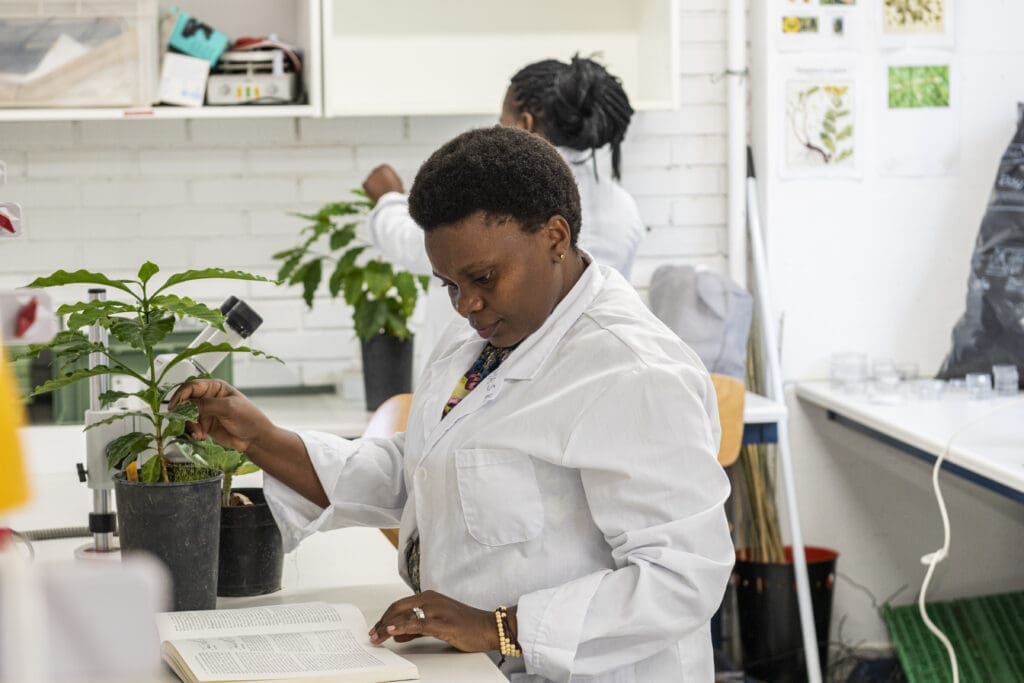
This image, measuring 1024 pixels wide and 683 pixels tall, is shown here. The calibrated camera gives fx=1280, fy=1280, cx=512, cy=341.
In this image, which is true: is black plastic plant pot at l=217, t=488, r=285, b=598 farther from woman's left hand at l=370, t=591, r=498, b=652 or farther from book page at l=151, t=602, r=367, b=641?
woman's left hand at l=370, t=591, r=498, b=652

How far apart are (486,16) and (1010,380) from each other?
1.73m

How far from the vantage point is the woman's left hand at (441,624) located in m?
1.37

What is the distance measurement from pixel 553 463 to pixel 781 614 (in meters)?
2.22

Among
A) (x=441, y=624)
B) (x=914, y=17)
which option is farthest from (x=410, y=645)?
(x=914, y=17)

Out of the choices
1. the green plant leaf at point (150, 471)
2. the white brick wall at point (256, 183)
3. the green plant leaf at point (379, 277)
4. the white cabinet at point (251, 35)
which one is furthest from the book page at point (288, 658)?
the white brick wall at point (256, 183)

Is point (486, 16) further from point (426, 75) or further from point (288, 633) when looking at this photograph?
point (288, 633)

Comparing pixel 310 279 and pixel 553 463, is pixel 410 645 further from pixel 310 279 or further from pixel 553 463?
pixel 310 279

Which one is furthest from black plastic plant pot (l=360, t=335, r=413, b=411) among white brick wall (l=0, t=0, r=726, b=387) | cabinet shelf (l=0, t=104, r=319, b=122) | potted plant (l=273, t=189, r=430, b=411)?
cabinet shelf (l=0, t=104, r=319, b=122)

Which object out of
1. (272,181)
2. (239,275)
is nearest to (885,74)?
(272,181)

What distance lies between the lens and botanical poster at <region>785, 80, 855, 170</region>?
3570 millimetres

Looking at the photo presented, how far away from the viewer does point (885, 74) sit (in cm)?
357

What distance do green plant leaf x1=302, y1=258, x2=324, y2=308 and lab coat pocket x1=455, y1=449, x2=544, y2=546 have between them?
1909 millimetres

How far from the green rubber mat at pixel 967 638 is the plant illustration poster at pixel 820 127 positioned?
49.1 inches

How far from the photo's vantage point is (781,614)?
3.45 metres
